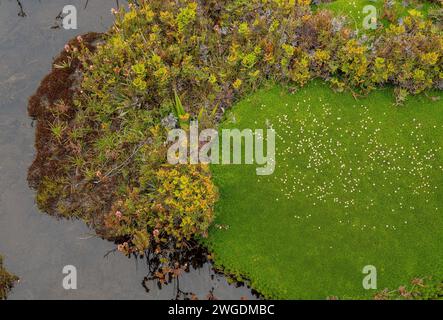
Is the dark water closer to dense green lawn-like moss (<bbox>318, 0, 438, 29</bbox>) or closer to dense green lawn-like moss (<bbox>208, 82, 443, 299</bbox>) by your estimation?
dense green lawn-like moss (<bbox>208, 82, 443, 299</bbox>)

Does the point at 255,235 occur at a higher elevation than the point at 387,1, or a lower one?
lower

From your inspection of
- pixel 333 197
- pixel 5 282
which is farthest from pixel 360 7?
pixel 5 282

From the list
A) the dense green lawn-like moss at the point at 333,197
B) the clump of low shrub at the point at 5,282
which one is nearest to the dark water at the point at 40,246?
the clump of low shrub at the point at 5,282

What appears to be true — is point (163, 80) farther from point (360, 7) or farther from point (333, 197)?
point (360, 7)

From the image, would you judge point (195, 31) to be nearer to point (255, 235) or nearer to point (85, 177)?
point (85, 177)

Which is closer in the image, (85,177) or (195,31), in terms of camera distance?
(85,177)

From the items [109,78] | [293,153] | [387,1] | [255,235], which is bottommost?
[255,235]

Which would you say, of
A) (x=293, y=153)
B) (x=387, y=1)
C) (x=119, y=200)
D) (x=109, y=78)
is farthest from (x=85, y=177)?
(x=387, y=1)

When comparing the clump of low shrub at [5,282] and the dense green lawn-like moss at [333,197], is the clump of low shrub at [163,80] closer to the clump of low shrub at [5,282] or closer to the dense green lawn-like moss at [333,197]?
the dense green lawn-like moss at [333,197]
